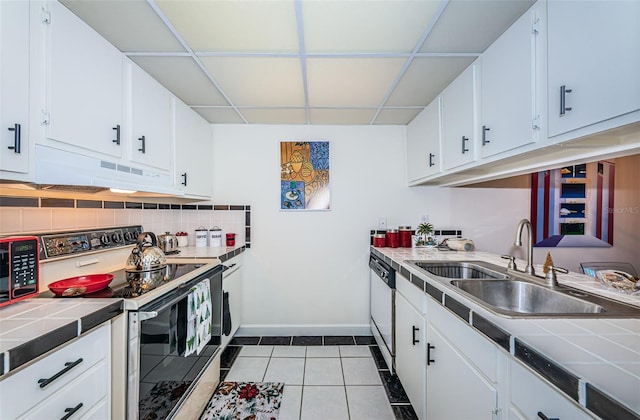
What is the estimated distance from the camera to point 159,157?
1903 mm

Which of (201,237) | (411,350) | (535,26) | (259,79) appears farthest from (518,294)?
(201,237)

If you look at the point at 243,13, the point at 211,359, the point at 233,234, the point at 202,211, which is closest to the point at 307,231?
the point at 233,234

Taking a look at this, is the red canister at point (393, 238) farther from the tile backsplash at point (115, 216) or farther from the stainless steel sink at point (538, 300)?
the tile backsplash at point (115, 216)

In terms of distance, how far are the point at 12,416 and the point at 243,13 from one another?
1651 mm

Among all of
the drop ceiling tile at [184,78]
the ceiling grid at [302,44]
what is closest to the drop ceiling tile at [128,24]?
the ceiling grid at [302,44]

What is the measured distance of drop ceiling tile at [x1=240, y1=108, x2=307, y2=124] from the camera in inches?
97.7

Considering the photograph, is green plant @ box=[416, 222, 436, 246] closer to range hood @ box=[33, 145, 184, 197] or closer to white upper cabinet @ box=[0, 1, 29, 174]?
range hood @ box=[33, 145, 184, 197]

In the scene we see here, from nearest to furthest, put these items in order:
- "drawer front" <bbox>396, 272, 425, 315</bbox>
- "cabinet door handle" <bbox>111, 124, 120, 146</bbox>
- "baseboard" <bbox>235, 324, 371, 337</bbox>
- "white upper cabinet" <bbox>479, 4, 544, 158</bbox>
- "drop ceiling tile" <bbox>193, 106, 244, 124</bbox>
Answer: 1. "white upper cabinet" <bbox>479, 4, 544, 158</bbox>
2. "cabinet door handle" <bbox>111, 124, 120, 146</bbox>
3. "drawer front" <bbox>396, 272, 425, 315</bbox>
4. "drop ceiling tile" <bbox>193, 106, 244, 124</bbox>
5. "baseboard" <bbox>235, 324, 371, 337</bbox>

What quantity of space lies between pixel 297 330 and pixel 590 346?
2.50 metres

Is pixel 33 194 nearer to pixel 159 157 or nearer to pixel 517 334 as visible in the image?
pixel 159 157

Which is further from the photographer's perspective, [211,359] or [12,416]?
[211,359]

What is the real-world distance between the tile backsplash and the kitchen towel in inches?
31.6

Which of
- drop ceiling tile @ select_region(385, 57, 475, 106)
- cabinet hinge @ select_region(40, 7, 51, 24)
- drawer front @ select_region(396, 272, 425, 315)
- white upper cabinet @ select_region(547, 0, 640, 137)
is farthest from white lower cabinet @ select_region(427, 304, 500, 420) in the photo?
cabinet hinge @ select_region(40, 7, 51, 24)

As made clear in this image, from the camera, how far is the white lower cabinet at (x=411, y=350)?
154 centimetres
